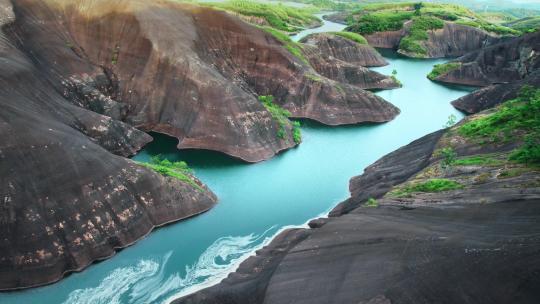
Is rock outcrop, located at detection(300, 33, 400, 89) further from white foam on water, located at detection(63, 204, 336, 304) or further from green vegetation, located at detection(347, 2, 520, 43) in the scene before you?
white foam on water, located at detection(63, 204, 336, 304)

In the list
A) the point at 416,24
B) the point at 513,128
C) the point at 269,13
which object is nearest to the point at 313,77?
the point at 513,128

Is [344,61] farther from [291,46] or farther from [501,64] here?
[501,64]

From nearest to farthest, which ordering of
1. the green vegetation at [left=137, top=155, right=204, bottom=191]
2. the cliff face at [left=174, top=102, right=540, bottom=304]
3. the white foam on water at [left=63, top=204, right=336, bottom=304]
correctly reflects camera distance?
the cliff face at [left=174, top=102, right=540, bottom=304]
the white foam on water at [left=63, top=204, right=336, bottom=304]
the green vegetation at [left=137, top=155, right=204, bottom=191]

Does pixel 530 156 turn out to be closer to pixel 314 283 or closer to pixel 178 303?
pixel 314 283

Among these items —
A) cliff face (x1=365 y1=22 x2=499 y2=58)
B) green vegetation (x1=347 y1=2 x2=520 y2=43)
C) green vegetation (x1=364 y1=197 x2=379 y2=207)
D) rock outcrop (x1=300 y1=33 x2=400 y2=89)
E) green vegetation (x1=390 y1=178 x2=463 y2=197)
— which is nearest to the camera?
green vegetation (x1=390 y1=178 x2=463 y2=197)

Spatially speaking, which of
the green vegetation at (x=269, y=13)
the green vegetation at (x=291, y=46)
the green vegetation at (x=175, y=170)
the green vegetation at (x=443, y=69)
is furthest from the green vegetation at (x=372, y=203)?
the green vegetation at (x=269, y=13)

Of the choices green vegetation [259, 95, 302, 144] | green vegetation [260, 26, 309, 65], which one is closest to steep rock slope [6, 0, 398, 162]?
green vegetation [259, 95, 302, 144]

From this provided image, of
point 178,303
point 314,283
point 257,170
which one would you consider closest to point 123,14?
point 257,170
